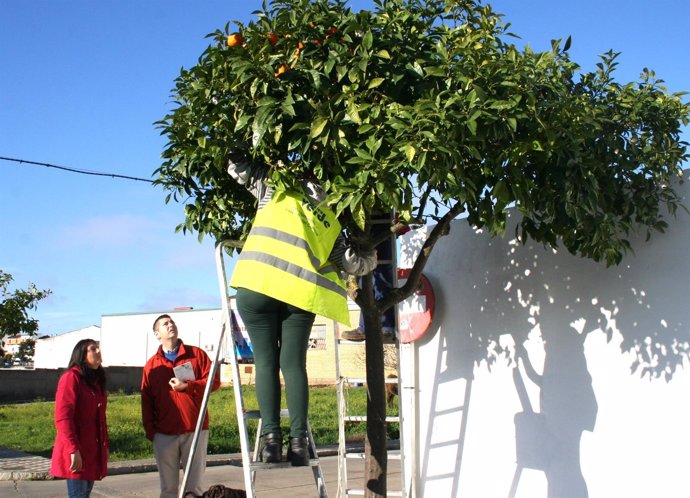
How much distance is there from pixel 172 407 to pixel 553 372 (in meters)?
3.04

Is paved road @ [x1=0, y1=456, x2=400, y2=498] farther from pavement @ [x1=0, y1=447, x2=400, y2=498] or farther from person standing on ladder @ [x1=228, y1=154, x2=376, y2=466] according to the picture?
person standing on ladder @ [x1=228, y1=154, x2=376, y2=466]

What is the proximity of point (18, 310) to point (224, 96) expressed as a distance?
14.9m

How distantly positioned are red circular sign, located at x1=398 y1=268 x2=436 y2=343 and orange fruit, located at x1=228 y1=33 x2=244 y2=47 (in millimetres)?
3262

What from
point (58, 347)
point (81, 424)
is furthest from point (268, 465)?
point (58, 347)

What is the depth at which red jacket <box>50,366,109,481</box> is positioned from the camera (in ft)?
18.7

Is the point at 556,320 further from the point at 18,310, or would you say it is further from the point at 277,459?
the point at 18,310

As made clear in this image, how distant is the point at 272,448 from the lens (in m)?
4.46

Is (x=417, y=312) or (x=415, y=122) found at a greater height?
(x=415, y=122)

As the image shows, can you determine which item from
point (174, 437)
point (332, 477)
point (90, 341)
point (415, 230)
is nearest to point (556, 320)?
point (415, 230)

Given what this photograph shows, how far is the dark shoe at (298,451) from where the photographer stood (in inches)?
177

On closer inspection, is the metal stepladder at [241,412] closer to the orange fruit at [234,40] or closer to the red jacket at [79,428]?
the red jacket at [79,428]

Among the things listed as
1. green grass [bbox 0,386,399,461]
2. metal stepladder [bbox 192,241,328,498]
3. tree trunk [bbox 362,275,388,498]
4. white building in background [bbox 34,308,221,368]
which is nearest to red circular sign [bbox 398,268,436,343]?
tree trunk [bbox 362,275,388,498]

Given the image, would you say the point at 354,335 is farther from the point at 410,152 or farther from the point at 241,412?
the point at 410,152

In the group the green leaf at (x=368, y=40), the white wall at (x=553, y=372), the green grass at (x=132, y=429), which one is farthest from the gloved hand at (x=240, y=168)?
the green grass at (x=132, y=429)
